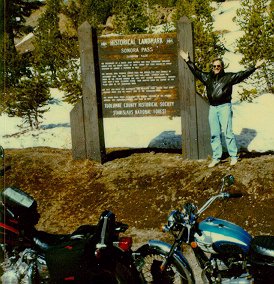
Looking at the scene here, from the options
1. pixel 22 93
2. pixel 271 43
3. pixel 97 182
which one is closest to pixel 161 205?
pixel 97 182

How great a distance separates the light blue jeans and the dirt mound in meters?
0.24

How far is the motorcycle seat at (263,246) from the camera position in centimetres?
373

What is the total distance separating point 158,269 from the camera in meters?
4.49

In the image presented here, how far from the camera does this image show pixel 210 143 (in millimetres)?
7719

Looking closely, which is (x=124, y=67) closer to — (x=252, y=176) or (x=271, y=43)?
(x=252, y=176)

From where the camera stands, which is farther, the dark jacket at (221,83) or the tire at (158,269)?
the dark jacket at (221,83)

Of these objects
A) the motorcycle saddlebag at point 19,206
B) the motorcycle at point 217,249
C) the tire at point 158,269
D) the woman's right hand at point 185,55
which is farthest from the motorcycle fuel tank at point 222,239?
the woman's right hand at point 185,55

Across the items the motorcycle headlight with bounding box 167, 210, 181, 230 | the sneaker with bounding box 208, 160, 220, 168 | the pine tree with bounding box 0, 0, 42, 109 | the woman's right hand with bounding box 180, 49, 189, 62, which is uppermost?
the pine tree with bounding box 0, 0, 42, 109

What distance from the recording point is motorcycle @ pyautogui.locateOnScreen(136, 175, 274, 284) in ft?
12.6

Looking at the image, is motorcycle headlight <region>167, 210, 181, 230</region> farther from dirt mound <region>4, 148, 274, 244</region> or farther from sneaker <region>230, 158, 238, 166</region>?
sneaker <region>230, 158, 238, 166</region>

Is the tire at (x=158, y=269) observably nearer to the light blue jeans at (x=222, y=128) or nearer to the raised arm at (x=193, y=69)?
the light blue jeans at (x=222, y=128)

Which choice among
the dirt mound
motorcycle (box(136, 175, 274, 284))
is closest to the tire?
motorcycle (box(136, 175, 274, 284))

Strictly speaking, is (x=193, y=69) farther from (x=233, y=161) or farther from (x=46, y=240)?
(x=46, y=240)

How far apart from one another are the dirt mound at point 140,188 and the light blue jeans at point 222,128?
0.24 m
